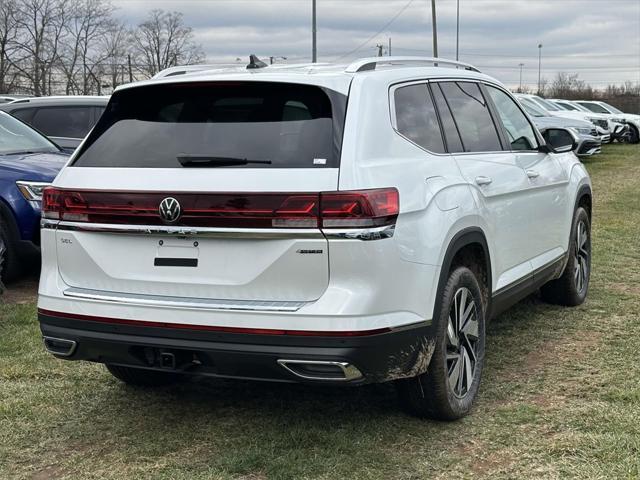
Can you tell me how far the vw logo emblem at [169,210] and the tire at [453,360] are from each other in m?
1.23

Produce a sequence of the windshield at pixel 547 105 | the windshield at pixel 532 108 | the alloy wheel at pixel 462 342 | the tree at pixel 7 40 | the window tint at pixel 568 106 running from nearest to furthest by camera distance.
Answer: the alloy wheel at pixel 462 342 < the windshield at pixel 532 108 < the windshield at pixel 547 105 < the window tint at pixel 568 106 < the tree at pixel 7 40

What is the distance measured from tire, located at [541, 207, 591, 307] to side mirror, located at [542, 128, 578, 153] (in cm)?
63

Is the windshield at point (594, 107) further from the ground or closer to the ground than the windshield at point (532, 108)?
closer to the ground

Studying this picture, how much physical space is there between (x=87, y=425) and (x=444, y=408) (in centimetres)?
179

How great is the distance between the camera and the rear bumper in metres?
3.26

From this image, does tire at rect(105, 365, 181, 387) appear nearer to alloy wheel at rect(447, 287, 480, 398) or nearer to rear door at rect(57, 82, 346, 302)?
rear door at rect(57, 82, 346, 302)

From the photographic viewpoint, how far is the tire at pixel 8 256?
22.5 feet

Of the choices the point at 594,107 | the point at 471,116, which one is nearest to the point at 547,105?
the point at 594,107

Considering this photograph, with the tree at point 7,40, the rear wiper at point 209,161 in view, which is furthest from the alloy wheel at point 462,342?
the tree at point 7,40

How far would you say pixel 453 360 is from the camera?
4000 mm

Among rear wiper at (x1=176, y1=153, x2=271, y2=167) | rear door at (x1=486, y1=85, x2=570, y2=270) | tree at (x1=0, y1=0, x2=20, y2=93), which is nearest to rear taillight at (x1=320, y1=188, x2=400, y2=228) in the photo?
rear wiper at (x1=176, y1=153, x2=271, y2=167)

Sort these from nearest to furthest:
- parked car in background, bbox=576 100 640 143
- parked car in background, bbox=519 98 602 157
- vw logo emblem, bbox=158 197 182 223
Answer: vw logo emblem, bbox=158 197 182 223 → parked car in background, bbox=519 98 602 157 → parked car in background, bbox=576 100 640 143

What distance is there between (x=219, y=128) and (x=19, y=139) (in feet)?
17.3

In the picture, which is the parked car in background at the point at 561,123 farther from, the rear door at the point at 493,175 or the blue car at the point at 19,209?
the rear door at the point at 493,175
